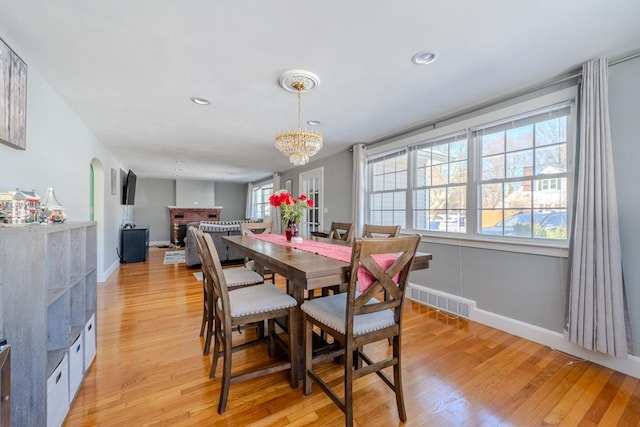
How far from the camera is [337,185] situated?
202 inches

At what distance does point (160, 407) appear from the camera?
5.20ft

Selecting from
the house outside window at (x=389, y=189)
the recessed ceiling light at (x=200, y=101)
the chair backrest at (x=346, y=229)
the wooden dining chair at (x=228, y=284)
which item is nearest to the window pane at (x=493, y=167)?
the house outside window at (x=389, y=189)

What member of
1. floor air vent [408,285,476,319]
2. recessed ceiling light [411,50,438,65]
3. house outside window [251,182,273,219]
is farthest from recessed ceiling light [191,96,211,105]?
house outside window [251,182,273,219]

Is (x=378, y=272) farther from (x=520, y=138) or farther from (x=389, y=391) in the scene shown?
(x=520, y=138)

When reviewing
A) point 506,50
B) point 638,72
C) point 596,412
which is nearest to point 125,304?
point 596,412

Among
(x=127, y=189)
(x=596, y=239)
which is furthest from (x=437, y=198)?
(x=127, y=189)

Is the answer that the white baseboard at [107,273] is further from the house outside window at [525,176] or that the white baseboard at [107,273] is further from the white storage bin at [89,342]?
the house outside window at [525,176]

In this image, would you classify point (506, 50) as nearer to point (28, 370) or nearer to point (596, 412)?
point (596, 412)

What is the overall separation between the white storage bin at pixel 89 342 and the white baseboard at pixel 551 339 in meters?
3.38

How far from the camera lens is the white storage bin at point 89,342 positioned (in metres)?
1.85

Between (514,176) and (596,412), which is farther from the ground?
(514,176)

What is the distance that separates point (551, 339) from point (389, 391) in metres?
1.66

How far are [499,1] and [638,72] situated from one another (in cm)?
138

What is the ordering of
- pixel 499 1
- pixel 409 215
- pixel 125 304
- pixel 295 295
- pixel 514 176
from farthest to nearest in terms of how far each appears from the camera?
A: pixel 409 215, pixel 125 304, pixel 514 176, pixel 295 295, pixel 499 1
